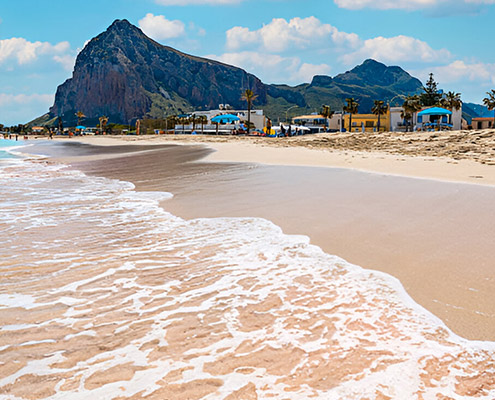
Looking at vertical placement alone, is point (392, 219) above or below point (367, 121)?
below

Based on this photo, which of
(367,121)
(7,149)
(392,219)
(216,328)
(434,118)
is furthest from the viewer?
(367,121)

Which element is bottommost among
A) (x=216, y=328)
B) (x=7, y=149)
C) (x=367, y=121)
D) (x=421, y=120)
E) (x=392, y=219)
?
(x=216, y=328)

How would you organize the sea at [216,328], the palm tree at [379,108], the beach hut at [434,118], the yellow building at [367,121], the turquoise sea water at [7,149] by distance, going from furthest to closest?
the yellow building at [367,121] → the palm tree at [379,108] → the beach hut at [434,118] → the turquoise sea water at [7,149] → the sea at [216,328]

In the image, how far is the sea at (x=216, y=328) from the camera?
2436 mm

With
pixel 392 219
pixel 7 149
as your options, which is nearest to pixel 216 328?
pixel 392 219

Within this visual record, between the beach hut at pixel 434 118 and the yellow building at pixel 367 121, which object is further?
the yellow building at pixel 367 121

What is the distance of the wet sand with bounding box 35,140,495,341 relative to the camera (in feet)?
12.2

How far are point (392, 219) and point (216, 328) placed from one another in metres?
4.33

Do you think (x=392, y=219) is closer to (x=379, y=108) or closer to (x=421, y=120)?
(x=421, y=120)

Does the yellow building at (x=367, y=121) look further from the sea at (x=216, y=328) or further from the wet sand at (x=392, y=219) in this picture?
the sea at (x=216, y=328)

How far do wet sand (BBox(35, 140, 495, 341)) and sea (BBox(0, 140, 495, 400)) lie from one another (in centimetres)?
34

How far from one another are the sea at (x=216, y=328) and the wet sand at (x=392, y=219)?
34 cm

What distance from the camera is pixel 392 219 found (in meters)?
6.56

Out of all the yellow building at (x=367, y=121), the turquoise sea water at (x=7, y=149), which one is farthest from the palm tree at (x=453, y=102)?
the turquoise sea water at (x=7, y=149)
